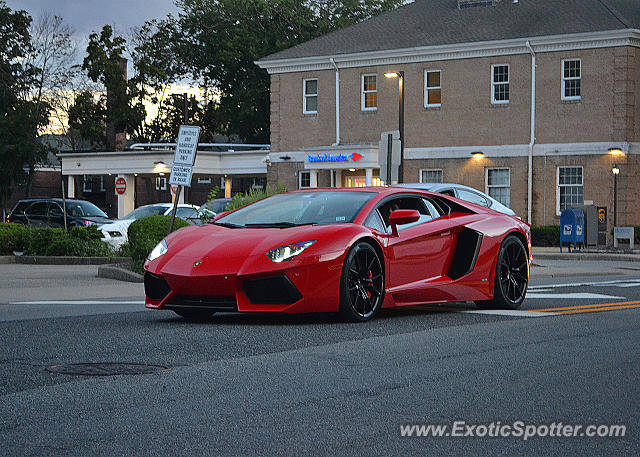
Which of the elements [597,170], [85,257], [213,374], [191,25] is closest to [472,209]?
[213,374]

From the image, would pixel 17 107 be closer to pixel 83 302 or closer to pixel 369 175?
pixel 369 175

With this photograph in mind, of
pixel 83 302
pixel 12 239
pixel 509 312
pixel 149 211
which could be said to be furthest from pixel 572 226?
pixel 509 312

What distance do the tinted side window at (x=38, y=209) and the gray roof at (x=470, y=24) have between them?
18329mm

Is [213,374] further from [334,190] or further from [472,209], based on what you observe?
[472,209]

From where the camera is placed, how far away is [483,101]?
144ft

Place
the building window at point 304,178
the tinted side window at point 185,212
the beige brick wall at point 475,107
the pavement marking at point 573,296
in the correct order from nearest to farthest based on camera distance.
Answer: the pavement marking at point 573,296 < the tinted side window at point 185,212 < the beige brick wall at point 475,107 < the building window at point 304,178

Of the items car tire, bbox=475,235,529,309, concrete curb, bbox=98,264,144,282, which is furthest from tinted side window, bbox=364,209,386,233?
concrete curb, bbox=98,264,144,282

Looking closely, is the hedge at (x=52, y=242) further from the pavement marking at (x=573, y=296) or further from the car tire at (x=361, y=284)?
the car tire at (x=361, y=284)

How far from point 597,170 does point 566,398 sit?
36.7 m

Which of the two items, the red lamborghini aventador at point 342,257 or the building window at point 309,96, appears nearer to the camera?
the red lamborghini aventador at point 342,257

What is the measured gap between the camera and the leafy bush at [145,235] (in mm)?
19359

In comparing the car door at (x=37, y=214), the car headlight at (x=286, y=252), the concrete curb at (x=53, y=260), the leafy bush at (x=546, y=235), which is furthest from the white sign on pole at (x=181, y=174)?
the leafy bush at (x=546, y=235)

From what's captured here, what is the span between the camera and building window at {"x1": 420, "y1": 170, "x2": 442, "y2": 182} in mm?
45562

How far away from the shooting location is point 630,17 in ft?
140
